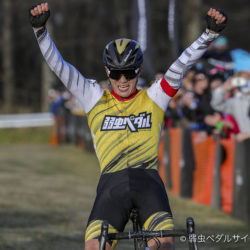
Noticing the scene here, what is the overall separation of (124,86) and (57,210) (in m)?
6.33

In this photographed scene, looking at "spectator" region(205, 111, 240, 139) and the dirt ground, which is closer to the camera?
the dirt ground

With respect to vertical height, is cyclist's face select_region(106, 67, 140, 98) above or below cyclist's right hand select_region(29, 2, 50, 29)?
below

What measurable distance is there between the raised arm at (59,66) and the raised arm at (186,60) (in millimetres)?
475

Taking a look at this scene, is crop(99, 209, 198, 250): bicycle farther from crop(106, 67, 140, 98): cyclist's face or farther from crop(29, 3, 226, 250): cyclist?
crop(106, 67, 140, 98): cyclist's face

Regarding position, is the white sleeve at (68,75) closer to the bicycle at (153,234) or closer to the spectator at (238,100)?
the bicycle at (153,234)

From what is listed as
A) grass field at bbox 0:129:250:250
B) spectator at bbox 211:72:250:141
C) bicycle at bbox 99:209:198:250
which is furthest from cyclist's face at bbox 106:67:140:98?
spectator at bbox 211:72:250:141

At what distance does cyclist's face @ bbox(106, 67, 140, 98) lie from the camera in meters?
5.48

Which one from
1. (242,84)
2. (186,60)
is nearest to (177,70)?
(186,60)

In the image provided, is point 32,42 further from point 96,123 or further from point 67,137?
point 96,123

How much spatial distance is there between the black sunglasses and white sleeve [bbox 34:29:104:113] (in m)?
0.22

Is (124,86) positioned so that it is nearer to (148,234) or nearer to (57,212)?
(148,234)

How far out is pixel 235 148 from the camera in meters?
11.2

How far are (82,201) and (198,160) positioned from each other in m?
2.34

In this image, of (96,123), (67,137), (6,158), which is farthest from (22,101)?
(96,123)
